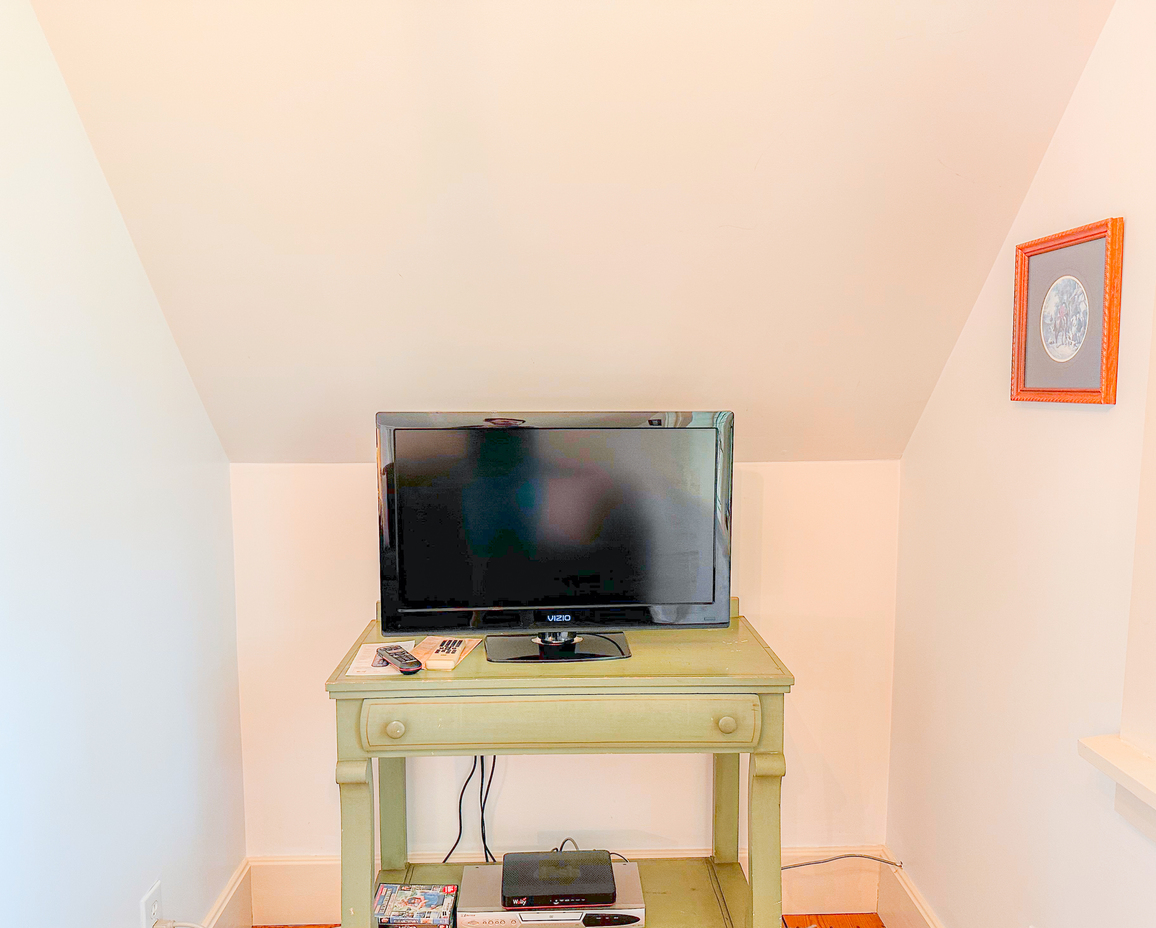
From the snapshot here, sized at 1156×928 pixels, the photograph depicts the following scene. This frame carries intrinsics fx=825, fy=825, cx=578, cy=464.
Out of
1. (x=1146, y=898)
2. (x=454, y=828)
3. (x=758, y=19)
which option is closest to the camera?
(x=1146, y=898)

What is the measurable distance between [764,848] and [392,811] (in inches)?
37.9

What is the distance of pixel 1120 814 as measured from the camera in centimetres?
131

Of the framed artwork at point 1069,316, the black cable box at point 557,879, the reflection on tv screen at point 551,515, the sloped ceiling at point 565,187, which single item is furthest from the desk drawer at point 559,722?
the framed artwork at point 1069,316

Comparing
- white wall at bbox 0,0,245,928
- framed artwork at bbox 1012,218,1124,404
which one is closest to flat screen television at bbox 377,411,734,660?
white wall at bbox 0,0,245,928

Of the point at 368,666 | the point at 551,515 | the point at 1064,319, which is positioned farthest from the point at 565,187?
the point at 368,666

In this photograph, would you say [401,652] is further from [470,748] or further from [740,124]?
[740,124]

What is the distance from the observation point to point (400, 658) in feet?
5.70

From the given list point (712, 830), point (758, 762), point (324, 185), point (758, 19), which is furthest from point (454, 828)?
point (758, 19)

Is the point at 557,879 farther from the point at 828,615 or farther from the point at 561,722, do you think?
the point at 828,615

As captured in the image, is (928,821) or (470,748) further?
(928,821)

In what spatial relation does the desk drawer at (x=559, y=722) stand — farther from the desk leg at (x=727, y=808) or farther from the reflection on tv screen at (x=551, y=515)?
the desk leg at (x=727, y=808)

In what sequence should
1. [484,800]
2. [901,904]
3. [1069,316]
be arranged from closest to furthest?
[1069,316]
[901,904]
[484,800]

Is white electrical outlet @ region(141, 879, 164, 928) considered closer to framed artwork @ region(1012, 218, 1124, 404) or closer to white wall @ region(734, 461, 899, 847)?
white wall @ region(734, 461, 899, 847)

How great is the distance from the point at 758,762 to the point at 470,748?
590mm
